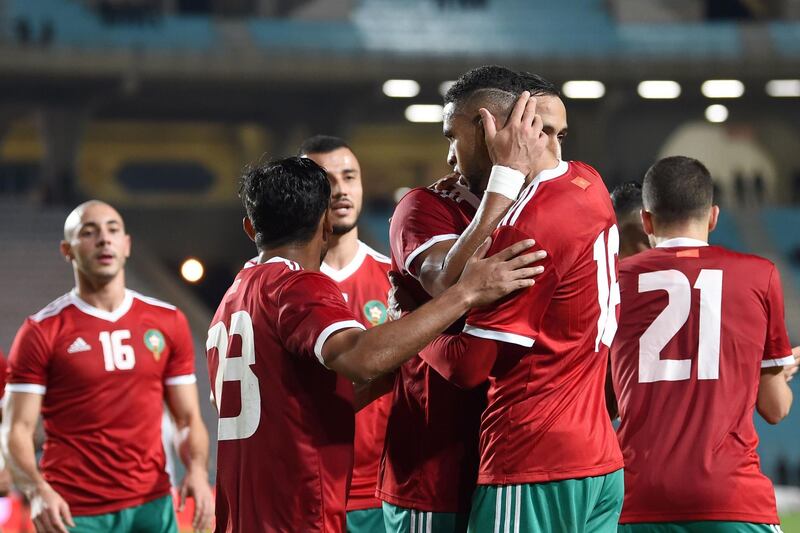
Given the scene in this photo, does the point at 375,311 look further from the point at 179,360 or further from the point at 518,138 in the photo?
the point at 518,138

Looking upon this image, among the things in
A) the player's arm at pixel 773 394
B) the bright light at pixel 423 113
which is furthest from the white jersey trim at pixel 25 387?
the bright light at pixel 423 113

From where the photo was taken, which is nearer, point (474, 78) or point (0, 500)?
point (474, 78)

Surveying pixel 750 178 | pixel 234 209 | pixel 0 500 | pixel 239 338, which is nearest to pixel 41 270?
pixel 234 209

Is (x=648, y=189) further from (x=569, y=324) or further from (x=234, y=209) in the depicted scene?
(x=234, y=209)

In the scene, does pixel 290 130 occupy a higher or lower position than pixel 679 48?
lower

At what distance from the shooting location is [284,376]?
3451 millimetres

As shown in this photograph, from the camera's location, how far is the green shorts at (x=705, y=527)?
13.3 ft

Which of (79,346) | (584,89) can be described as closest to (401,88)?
(584,89)

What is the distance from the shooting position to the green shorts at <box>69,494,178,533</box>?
19.9 ft

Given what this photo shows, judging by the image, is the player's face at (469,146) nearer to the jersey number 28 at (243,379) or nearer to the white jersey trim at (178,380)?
the jersey number 28 at (243,379)

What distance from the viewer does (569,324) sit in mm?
3299

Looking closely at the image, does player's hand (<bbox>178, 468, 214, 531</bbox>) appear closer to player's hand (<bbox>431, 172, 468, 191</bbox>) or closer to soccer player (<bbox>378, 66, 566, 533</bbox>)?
soccer player (<bbox>378, 66, 566, 533</bbox>)

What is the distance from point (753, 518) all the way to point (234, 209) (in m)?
22.7

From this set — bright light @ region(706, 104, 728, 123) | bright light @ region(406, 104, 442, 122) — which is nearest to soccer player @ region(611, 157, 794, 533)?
bright light @ region(406, 104, 442, 122)
